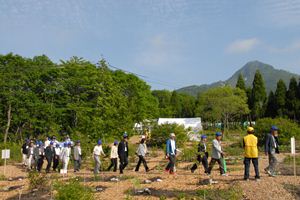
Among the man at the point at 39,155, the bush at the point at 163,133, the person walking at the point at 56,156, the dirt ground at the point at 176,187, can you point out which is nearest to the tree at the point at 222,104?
the bush at the point at 163,133

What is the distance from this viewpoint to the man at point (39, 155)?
18.6 metres

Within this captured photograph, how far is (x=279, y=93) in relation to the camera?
54.3 meters

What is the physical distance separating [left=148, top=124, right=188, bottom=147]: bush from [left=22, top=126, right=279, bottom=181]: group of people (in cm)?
1191

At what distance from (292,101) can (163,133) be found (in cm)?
2766

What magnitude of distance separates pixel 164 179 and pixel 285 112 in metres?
42.9

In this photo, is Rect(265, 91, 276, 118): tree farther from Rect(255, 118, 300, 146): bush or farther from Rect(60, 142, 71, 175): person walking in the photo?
Rect(60, 142, 71, 175): person walking

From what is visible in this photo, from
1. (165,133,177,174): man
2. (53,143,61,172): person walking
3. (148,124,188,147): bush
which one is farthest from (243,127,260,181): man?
(148,124,188,147): bush

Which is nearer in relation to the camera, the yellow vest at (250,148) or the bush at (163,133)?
the yellow vest at (250,148)

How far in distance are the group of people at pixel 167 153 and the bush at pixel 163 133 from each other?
39.1 ft

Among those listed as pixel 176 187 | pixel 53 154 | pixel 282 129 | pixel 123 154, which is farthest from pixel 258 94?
pixel 176 187

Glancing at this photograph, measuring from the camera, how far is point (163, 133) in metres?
31.2

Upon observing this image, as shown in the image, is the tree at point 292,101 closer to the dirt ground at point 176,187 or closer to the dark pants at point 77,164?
the dark pants at point 77,164

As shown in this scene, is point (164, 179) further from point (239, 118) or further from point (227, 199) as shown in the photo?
point (239, 118)

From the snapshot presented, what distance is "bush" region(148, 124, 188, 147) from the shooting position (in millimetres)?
29938
